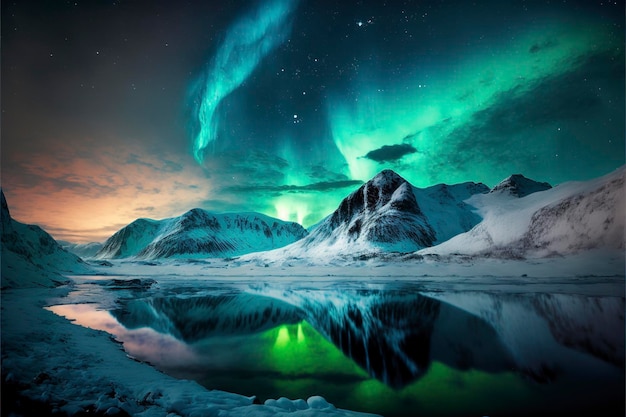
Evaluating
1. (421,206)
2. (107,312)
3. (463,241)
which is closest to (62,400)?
(107,312)

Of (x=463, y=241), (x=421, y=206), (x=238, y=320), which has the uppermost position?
(x=421, y=206)

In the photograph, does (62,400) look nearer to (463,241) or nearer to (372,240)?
(463,241)

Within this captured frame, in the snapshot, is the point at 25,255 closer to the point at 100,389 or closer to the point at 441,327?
the point at 100,389

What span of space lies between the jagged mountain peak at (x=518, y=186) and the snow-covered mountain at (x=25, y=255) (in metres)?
174

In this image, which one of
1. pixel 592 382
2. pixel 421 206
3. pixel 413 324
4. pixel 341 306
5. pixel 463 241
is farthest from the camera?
pixel 421 206

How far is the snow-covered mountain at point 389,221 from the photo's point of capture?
97188mm

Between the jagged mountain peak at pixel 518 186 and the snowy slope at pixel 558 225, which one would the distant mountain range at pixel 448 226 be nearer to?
the snowy slope at pixel 558 225

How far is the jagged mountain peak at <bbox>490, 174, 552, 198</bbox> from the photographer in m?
147

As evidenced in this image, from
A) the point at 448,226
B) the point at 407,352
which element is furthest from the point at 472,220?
the point at 407,352

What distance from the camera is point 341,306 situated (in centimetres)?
1986

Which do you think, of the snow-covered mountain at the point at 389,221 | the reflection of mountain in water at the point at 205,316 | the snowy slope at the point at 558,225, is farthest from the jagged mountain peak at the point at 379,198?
the reflection of mountain in water at the point at 205,316

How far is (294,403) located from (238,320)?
11.1 metres

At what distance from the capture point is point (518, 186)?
150500mm

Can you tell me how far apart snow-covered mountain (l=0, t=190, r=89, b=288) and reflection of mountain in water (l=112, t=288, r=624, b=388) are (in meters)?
13.1
